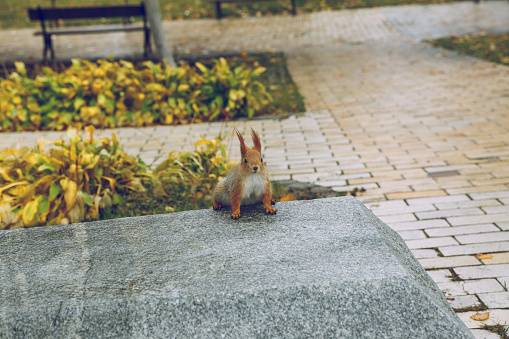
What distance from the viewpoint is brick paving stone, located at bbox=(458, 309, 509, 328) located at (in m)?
2.62

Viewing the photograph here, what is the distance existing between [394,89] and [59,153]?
18.6ft

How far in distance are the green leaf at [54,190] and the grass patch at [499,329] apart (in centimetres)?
308

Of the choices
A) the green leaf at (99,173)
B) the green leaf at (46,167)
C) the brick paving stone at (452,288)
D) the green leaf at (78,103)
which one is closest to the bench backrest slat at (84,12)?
the green leaf at (78,103)

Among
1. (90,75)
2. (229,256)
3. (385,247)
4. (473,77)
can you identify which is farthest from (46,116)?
(473,77)

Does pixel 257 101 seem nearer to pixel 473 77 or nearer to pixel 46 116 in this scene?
pixel 46 116

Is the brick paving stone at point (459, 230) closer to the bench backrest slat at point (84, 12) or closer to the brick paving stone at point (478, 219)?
the brick paving stone at point (478, 219)

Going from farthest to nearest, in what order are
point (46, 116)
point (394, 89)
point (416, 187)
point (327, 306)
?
A: point (394, 89) < point (46, 116) < point (416, 187) < point (327, 306)

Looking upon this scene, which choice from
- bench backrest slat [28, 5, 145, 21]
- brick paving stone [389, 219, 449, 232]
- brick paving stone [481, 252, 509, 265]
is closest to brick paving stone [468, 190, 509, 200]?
brick paving stone [389, 219, 449, 232]

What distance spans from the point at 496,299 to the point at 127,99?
573 centimetres

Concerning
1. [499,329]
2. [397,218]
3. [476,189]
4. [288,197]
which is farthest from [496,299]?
[288,197]

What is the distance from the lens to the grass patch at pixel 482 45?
9.66 meters

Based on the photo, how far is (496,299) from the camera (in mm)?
2826

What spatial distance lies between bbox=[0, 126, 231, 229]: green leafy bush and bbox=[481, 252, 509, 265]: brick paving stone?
87.4 inches

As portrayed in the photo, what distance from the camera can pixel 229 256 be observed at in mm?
2523
